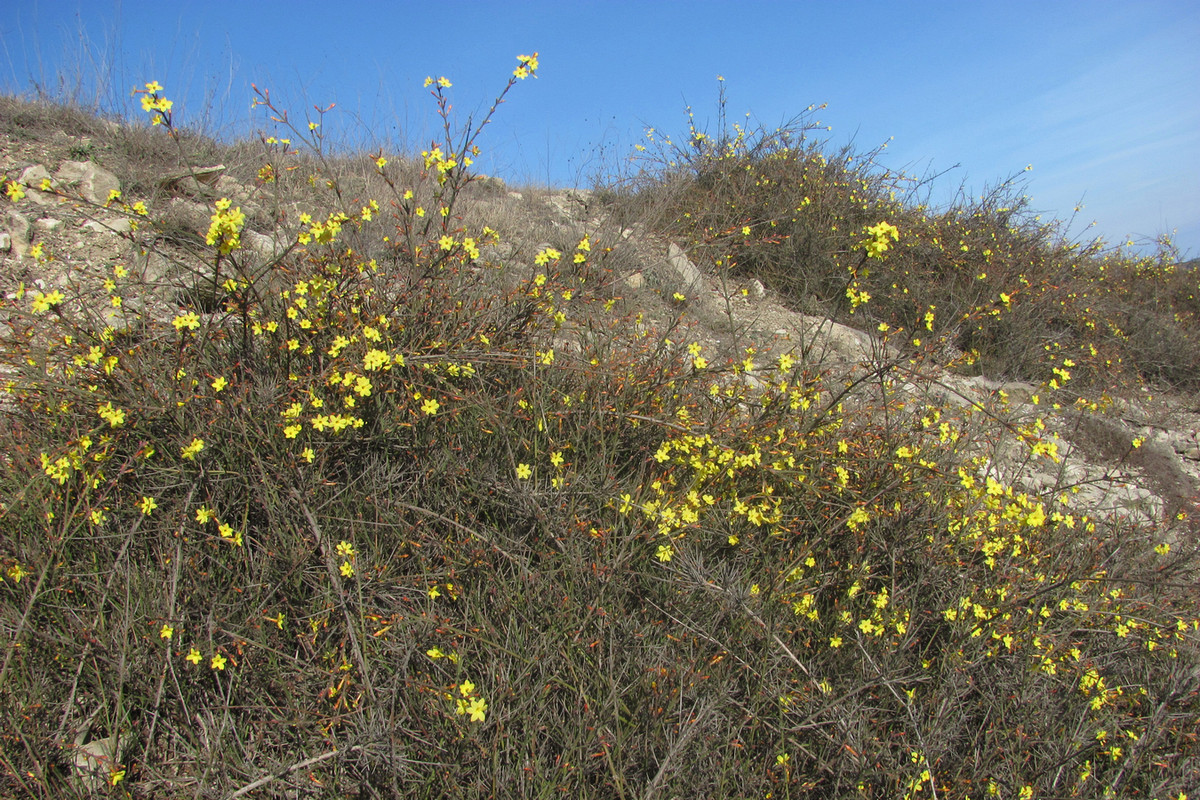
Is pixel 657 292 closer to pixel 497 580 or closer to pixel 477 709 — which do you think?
pixel 497 580

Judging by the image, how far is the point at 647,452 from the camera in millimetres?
2533

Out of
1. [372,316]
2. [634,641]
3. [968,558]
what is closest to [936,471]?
[968,558]

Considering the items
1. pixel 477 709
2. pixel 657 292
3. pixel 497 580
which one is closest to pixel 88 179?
pixel 657 292

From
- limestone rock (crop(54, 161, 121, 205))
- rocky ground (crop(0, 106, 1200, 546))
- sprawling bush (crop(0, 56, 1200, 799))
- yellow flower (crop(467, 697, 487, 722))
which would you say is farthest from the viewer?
limestone rock (crop(54, 161, 121, 205))

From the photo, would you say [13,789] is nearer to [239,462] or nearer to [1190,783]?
[239,462]

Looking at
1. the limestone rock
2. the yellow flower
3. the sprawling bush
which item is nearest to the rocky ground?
the limestone rock

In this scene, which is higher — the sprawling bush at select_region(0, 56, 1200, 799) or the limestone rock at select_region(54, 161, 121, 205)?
the limestone rock at select_region(54, 161, 121, 205)

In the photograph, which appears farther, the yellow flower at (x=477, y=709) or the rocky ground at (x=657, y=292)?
the rocky ground at (x=657, y=292)

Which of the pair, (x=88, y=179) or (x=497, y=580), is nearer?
(x=497, y=580)

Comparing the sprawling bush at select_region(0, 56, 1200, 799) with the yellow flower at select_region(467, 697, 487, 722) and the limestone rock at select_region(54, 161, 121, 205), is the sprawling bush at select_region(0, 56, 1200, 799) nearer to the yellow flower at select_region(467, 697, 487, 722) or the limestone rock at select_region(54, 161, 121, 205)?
the yellow flower at select_region(467, 697, 487, 722)

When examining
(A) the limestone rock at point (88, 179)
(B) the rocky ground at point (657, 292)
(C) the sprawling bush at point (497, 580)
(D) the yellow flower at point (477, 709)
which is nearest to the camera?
(D) the yellow flower at point (477, 709)

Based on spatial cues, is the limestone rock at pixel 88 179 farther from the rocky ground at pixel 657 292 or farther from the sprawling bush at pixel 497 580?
the sprawling bush at pixel 497 580

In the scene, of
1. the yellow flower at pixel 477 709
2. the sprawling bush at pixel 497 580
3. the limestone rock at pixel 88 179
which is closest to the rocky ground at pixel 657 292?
the limestone rock at pixel 88 179

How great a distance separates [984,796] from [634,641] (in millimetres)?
1244
